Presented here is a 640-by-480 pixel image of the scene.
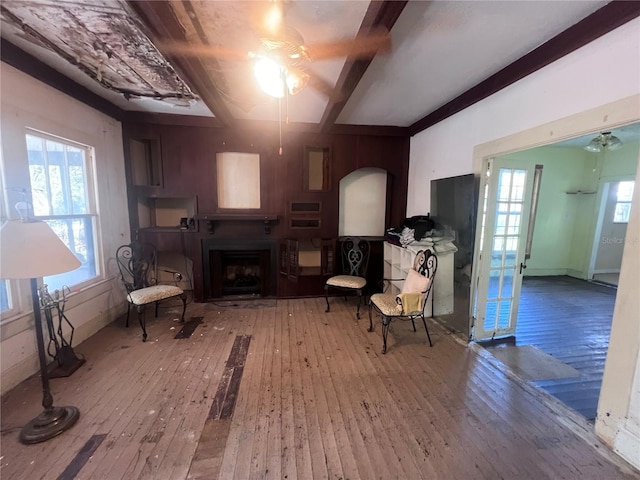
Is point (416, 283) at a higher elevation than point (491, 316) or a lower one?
higher

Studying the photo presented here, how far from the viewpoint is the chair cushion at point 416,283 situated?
2910mm

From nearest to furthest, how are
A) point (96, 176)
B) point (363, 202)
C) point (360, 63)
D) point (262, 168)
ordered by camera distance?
point (360, 63) < point (96, 176) < point (262, 168) < point (363, 202)

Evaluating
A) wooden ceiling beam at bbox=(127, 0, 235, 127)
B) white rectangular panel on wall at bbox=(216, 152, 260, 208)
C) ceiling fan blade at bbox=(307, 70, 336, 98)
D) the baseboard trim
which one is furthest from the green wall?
the baseboard trim

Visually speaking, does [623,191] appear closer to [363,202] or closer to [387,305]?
[363,202]

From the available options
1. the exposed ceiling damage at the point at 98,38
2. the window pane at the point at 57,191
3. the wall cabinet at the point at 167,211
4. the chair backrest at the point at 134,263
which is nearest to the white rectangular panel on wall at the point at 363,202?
the wall cabinet at the point at 167,211

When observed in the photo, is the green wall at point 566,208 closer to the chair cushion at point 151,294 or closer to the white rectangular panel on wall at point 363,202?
the white rectangular panel on wall at point 363,202

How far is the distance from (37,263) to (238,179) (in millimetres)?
2751

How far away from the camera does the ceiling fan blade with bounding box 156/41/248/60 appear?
5.95 ft

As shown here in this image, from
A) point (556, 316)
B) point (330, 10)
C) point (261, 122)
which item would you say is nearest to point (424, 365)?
point (556, 316)

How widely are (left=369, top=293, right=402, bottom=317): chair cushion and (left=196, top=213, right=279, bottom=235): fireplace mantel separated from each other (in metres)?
1.89

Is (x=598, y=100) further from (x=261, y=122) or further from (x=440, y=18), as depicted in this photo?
(x=261, y=122)

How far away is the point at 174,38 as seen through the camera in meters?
1.73

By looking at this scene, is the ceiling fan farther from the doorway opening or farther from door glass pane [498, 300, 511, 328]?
door glass pane [498, 300, 511, 328]

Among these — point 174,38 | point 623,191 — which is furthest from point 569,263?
point 174,38
